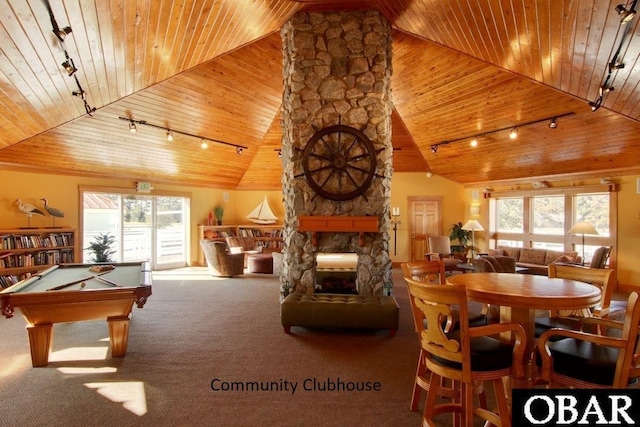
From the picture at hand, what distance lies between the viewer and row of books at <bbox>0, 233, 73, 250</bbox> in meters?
6.32

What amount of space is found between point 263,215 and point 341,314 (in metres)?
6.44

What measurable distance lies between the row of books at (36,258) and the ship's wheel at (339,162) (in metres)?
5.25

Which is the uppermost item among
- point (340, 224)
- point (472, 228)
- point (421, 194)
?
point (421, 194)

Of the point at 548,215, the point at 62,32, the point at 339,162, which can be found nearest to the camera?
the point at 62,32

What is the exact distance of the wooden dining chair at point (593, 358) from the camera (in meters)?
1.86

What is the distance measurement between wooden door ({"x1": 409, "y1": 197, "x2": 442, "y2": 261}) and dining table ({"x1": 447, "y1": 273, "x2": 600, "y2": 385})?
748 cm

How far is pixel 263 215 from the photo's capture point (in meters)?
10.3

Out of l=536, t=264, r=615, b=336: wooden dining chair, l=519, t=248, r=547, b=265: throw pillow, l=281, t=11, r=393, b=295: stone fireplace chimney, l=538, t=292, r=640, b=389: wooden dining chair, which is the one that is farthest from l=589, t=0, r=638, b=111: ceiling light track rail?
l=519, t=248, r=547, b=265: throw pillow

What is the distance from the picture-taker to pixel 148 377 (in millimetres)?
3256

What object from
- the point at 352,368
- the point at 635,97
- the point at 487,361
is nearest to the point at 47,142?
the point at 352,368

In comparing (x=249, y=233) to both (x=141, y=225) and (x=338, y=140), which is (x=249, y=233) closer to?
(x=141, y=225)

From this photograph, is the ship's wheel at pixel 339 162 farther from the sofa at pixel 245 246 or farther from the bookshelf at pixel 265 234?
the bookshelf at pixel 265 234

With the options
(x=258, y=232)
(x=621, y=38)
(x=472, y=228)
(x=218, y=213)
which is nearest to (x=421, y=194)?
(x=472, y=228)

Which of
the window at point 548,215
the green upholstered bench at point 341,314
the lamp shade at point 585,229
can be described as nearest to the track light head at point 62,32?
the green upholstered bench at point 341,314
